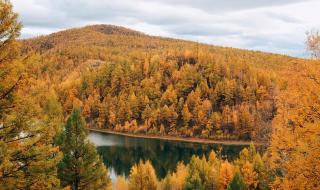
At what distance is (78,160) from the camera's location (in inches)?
1078

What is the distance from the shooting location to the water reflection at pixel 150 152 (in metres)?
98.5

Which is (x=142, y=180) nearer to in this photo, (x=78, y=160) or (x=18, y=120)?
(x=78, y=160)

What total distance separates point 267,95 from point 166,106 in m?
41.1

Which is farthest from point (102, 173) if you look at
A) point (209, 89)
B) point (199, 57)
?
point (199, 57)

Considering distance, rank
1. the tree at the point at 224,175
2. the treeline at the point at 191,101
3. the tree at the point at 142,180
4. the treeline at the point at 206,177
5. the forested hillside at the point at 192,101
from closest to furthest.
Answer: the tree at the point at 142,180 < the treeline at the point at 206,177 < the tree at the point at 224,175 < the forested hillside at the point at 192,101 < the treeline at the point at 191,101

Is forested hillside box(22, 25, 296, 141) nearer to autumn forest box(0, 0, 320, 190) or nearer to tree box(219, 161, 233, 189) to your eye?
autumn forest box(0, 0, 320, 190)

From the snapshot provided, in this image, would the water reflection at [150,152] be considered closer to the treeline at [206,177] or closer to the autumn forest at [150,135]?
the autumn forest at [150,135]

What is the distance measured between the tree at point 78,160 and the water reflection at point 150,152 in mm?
60079

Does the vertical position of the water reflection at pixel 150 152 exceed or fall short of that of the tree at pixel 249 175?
it falls short

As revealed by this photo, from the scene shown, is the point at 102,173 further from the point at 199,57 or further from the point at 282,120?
the point at 199,57

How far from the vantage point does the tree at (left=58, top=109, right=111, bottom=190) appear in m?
27.5

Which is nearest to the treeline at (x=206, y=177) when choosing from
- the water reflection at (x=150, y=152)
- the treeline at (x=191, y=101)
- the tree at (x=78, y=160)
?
the water reflection at (x=150, y=152)

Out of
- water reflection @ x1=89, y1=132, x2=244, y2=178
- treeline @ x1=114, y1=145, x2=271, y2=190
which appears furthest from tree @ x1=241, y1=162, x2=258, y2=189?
water reflection @ x1=89, y1=132, x2=244, y2=178

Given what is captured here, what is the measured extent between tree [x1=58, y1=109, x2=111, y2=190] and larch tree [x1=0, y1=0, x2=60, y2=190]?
40.3 ft
